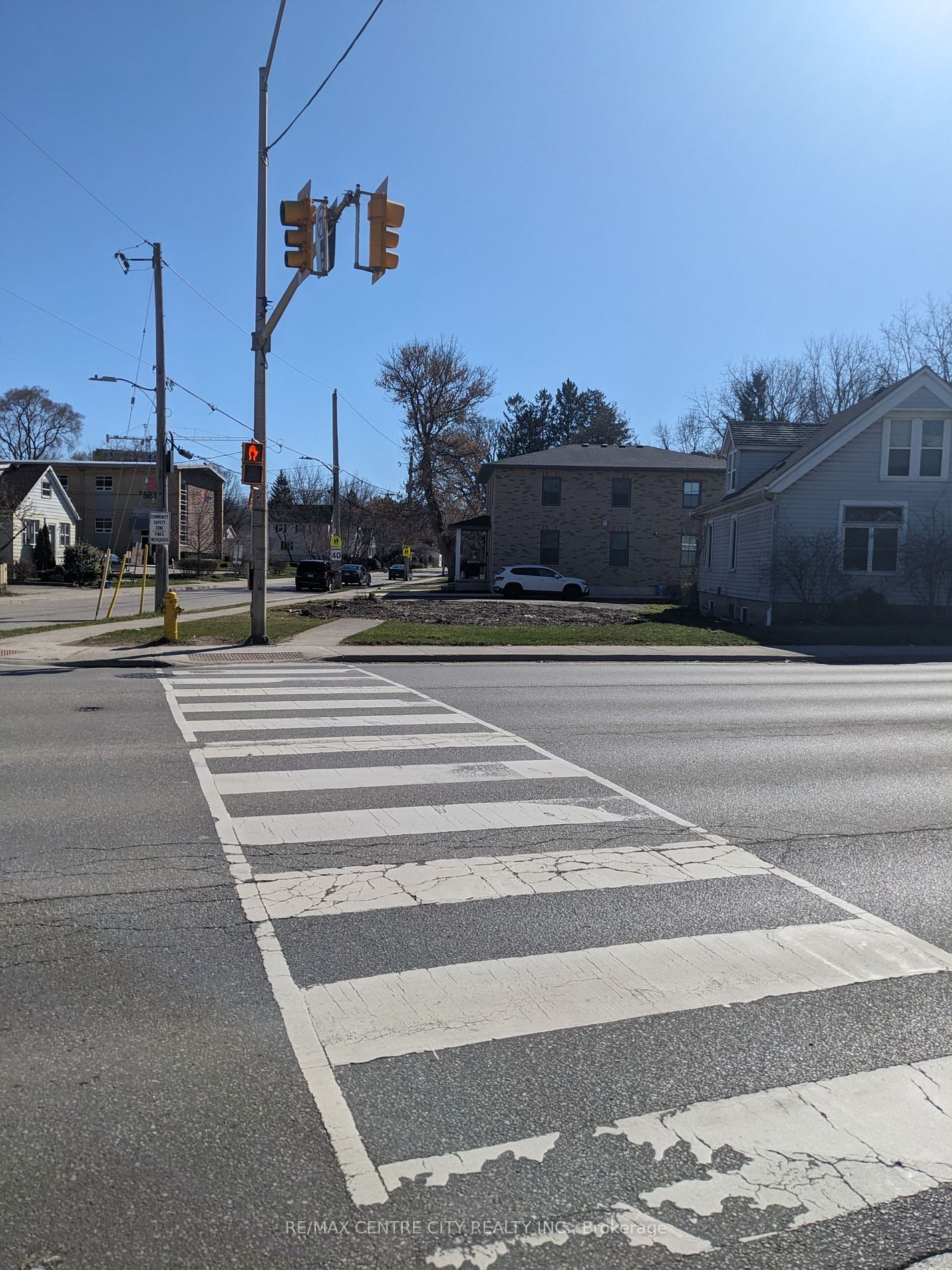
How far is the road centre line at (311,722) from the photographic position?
33.3 feet

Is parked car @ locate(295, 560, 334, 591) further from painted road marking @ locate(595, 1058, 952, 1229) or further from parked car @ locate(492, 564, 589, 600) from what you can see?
painted road marking @ locate(595, 1058, 952, 1229)

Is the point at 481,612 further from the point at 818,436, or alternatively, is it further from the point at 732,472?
the point at 818,436

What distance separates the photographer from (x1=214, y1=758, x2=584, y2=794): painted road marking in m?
7.60

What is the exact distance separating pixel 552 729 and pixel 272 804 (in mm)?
4246

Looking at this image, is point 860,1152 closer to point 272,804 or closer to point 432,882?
point 432,882

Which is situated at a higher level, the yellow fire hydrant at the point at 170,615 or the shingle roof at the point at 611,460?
the shingle roof at the point at 611,460

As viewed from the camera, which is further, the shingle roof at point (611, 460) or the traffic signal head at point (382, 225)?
the shingle roof at point (611, 460)

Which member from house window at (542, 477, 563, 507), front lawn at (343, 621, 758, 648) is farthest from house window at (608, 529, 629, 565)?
front lawn at (343, 621, 758, 648)

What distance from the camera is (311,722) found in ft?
34.4

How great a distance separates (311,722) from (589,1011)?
6910 mm

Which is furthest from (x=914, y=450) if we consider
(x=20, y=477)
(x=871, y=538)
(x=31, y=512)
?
(x=20, y=477)

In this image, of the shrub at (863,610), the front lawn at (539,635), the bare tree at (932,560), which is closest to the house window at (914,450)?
the bare tree at (932,560)

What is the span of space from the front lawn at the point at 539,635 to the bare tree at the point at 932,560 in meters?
6.47

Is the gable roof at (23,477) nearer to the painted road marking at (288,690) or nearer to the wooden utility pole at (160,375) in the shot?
the wooden utility pole at (160,375)
